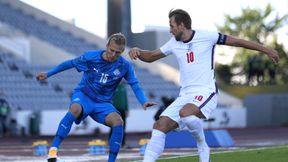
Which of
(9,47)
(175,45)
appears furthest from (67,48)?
(175,45)

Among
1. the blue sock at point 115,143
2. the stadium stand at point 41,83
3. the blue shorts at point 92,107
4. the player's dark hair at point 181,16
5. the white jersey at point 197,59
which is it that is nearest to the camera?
the player's dark hair at point 181,16

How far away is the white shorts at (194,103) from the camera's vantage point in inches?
351

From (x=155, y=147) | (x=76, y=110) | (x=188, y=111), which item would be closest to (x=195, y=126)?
(x=188, y=111)

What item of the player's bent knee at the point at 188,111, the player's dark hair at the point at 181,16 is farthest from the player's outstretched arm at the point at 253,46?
the player's bent knee at the point at 188,111

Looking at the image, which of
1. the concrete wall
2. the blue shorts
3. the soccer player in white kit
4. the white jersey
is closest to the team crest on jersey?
the blue shorts

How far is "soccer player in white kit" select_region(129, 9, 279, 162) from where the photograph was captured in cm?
888

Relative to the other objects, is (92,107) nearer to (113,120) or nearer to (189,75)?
(113,120)

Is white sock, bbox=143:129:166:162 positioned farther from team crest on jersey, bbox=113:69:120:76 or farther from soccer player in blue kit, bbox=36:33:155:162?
team crest on jersey, bbox=113:69:120:76

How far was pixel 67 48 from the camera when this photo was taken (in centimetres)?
3966

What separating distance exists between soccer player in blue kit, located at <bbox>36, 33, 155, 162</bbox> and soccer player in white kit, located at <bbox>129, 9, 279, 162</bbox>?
1031mm

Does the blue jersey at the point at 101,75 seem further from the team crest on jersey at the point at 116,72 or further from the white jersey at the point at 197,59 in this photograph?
the white jersey at the point at 197,59

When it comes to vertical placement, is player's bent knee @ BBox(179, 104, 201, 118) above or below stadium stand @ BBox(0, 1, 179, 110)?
below

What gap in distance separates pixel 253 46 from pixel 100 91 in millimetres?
2293

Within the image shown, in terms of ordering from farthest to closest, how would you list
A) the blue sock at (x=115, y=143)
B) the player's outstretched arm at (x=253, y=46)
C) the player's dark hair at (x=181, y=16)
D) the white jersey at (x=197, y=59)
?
the blue sock at (x=115, y=143)
the white jersey at (x=197, y=59)
the player's dark hair at (x=181, y=16)
the player's outstretched arm at (x=253, y=46)
